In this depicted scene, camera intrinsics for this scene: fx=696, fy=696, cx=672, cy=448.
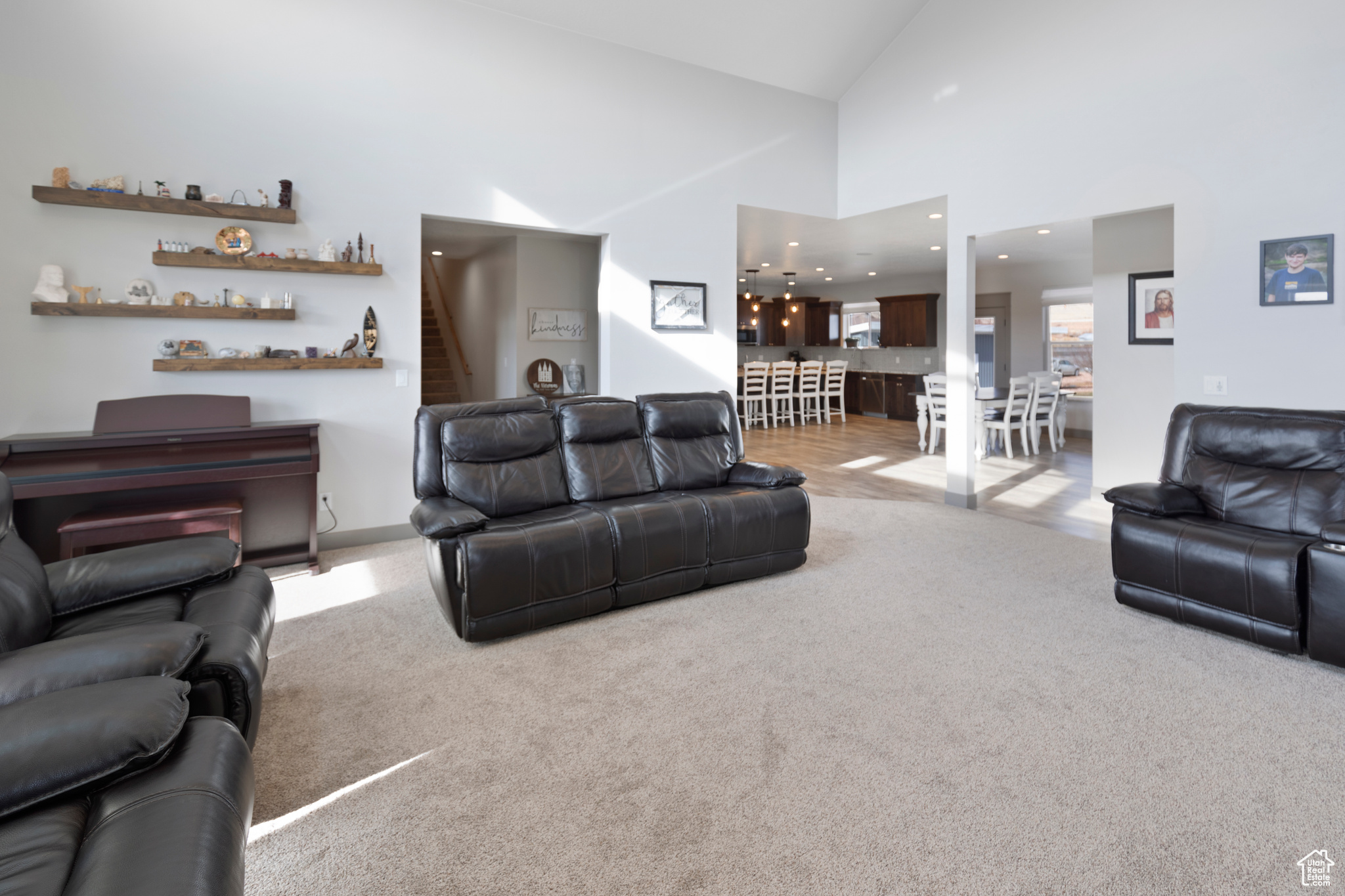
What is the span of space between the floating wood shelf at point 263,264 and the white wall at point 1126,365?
5827 mm

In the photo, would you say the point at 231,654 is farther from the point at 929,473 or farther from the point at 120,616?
the point at 929,473

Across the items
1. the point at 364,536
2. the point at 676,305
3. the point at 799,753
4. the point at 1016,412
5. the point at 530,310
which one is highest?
the point at 530,310

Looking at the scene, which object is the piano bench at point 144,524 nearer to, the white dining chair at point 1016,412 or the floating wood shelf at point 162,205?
the floating wood shelf at point 162,205

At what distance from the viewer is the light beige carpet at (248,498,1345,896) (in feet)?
5.57

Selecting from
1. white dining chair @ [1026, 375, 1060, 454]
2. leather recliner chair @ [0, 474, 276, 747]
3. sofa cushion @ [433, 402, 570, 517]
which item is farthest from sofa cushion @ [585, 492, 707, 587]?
white dining chair @ [1026, 375, 1060, 454]

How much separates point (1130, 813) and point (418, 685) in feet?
7.72

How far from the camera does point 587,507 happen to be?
3652 millimetres

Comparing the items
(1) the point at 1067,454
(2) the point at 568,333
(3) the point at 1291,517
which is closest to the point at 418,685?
(3) the point at 1291,517

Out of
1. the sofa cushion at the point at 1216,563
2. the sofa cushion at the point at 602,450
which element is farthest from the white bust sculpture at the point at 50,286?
the sofa cushion at the point at 1216,563

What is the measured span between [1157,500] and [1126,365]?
3.20 metres

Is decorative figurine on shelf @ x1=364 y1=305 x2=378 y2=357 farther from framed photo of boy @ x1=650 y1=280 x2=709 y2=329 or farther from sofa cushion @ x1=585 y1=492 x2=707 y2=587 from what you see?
framed photo of boy @ x1=650 y1=280 x2=709 y2=329

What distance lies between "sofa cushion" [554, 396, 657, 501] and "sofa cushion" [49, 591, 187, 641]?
6.46 feet

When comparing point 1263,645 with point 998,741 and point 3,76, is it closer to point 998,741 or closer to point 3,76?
point 998,741

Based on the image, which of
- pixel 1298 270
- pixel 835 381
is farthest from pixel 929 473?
pixel 835 381
